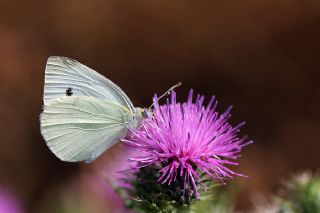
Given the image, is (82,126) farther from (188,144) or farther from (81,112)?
(188,144)

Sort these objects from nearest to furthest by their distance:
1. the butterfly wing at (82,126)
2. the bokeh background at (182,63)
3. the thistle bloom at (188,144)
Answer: the thistle bloom at (188,144) → the butterfly wing at (82,126) → the bokeh background at (182,63)

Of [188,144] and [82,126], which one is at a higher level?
[188,144]

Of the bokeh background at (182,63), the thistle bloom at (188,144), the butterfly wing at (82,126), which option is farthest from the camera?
the bokeh background at (182,63)

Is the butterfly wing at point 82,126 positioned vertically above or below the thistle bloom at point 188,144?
below

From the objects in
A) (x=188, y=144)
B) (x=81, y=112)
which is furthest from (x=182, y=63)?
(x=188, y=144)

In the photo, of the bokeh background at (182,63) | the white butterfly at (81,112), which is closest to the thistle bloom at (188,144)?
the white butterfly at (81,112)

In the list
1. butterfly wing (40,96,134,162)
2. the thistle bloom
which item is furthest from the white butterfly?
the thistle bloom

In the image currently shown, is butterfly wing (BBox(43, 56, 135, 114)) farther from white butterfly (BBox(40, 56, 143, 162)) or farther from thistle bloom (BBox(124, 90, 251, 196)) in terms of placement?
A: thistle bloom (BBox(124, 90, 251, 196))

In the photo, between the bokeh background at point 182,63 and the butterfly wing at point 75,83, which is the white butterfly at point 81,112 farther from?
the bokeh background at point 182,63
